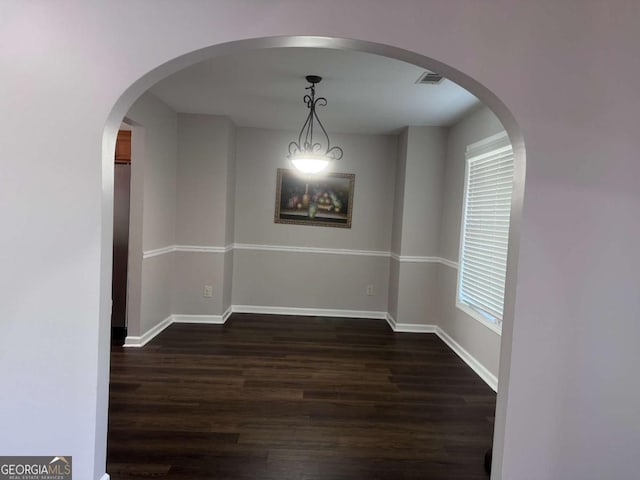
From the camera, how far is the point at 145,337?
378 centimetres

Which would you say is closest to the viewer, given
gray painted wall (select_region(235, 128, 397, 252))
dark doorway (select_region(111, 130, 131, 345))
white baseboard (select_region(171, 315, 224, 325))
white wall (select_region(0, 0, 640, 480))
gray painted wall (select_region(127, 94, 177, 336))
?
white wall (select_region(0, 0, 640, 480))

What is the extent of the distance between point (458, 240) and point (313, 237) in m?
1.83

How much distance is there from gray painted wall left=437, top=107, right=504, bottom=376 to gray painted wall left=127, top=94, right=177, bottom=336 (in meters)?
3.05

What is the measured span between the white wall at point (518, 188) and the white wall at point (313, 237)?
3304mm

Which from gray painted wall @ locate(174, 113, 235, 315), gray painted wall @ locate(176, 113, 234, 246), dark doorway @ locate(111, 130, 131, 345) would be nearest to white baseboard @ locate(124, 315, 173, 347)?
dark doorway @ locate(111, 130, 131, 345)

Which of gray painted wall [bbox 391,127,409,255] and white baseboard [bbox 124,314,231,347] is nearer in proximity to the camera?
white baseboard [bbox 124,314,231,347]

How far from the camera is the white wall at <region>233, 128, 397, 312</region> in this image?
4941mm

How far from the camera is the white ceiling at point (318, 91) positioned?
106 inches

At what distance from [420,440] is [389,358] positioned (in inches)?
52.7

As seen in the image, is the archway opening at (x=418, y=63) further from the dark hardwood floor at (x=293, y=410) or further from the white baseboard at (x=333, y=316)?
the white baseboard at (x=333, y=316)

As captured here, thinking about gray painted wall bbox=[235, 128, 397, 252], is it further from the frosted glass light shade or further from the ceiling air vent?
the ceiling air vent

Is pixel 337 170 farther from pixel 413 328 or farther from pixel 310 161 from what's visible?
pixel 413 328

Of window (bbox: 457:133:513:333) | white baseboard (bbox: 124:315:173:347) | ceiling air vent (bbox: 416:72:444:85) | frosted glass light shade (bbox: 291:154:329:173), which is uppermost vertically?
ceiling air vent (bbox: 416:72:444:85)

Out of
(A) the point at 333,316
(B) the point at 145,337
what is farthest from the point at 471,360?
(B) the point at 145,337
